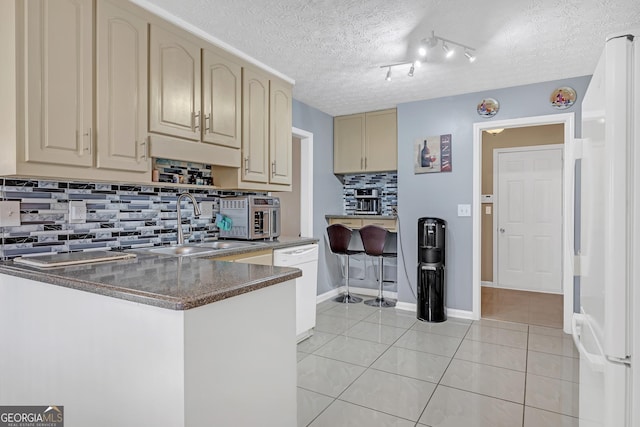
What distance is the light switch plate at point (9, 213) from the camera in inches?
71.8

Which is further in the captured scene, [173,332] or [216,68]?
[216,68]

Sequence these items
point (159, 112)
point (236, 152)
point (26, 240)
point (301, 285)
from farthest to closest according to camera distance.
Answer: point (301, 285) → point (236, 152) → point (159, 112) → point (26, 240)

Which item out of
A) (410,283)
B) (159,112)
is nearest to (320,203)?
(410,283)

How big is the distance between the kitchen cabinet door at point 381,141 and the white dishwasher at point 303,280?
167 cm

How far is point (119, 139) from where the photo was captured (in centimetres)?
202

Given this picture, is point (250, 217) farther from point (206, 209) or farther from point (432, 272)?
point (432, 272)

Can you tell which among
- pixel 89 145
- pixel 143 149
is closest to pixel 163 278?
pixel 89 145

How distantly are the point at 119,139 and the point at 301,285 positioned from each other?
5.75 feet

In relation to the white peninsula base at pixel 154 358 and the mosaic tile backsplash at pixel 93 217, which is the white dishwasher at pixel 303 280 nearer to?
the mosaic tile backsplash at pixel 93 217

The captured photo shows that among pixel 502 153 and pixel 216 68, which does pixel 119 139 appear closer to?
pixel 216 68

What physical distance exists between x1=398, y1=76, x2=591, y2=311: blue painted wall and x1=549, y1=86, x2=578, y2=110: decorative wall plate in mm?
52

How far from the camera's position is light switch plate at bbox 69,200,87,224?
6.86ft

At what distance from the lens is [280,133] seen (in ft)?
10.9

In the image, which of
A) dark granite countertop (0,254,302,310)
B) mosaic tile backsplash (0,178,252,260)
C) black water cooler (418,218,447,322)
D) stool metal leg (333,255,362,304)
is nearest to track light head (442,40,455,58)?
black water cooler (418,218,447,322)
